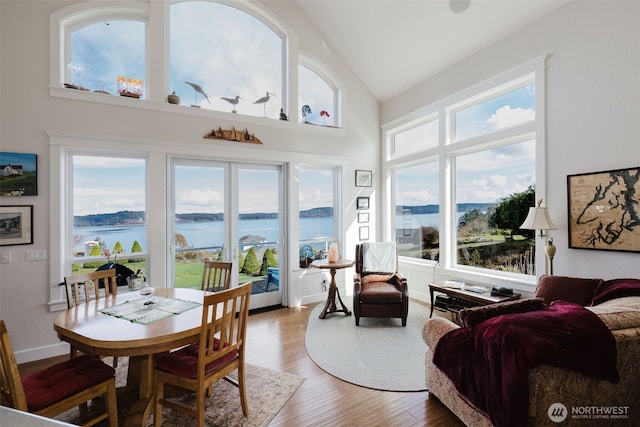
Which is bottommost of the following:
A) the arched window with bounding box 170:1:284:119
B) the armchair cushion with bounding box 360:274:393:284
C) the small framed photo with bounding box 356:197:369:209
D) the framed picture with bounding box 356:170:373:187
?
the armchair cushion with bounding box 360:274:393:284

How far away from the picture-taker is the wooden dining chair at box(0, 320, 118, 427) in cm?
151

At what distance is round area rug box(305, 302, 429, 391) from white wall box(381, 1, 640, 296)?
5.97 feet

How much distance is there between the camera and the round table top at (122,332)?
1775 millimetres

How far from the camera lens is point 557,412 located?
1562mm

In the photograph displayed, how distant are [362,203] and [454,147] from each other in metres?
1.77

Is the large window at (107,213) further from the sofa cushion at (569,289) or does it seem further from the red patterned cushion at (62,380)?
the sofa cushion at (569,289)

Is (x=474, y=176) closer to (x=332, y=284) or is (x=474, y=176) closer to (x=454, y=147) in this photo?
(x=454, y=147)

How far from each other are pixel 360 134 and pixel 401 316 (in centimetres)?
323

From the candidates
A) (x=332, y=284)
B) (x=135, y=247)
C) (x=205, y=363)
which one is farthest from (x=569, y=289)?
(x=135, y=247)

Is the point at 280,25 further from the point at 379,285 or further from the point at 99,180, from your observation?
the point at 379,285

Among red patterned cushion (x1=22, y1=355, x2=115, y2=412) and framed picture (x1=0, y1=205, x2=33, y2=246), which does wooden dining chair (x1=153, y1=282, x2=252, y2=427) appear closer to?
red patterned cushion (x1=22, y1=355, x2=115, y2=412)

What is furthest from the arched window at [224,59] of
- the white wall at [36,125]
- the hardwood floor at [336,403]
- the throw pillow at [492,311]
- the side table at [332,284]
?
the throw pillow at [492,311]

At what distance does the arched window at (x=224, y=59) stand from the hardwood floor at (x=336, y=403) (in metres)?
3.35

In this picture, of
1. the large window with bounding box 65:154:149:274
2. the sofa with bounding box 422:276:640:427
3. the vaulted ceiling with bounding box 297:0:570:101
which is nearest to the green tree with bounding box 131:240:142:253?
the large window with bounding box 65:154:149:274
